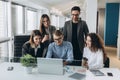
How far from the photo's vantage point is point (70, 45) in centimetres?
279

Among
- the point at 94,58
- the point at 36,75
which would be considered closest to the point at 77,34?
the point at 94,58

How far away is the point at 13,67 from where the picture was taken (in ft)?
8.41

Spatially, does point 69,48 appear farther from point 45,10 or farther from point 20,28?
point 45,10

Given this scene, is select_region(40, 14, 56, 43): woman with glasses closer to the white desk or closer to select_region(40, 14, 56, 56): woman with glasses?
select_region(40, 14, 56, 56): woman with glasses

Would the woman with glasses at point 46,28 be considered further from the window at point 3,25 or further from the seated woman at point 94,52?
the window at point 3,25

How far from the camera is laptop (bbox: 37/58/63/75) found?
220cm

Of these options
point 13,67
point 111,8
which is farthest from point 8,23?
point 111,8

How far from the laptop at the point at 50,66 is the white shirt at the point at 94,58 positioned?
494mm

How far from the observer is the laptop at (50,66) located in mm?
2199

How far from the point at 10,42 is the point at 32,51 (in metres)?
1.44

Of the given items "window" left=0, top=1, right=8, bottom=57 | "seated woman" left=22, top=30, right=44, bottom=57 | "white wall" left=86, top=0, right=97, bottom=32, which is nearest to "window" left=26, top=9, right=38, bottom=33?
"window" left=0, top=1, right=8, bottom=57

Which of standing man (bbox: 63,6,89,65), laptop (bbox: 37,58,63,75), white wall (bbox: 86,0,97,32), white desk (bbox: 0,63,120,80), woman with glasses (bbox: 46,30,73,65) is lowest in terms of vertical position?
white desk (bbox: 0,63,120,80)

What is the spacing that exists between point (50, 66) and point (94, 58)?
710 mm

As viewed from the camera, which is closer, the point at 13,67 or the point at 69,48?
the point at 13,67
